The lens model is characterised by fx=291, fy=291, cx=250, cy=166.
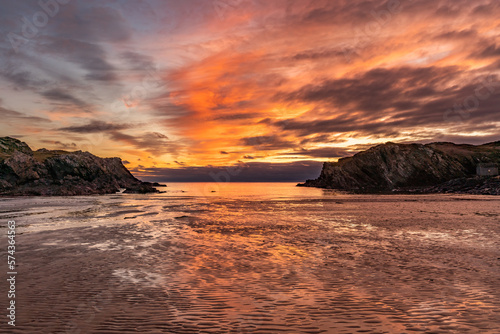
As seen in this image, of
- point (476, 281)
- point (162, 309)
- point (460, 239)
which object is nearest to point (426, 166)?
point (460, 239)

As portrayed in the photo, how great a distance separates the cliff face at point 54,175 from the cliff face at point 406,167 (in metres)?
102

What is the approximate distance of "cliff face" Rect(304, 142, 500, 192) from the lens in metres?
137

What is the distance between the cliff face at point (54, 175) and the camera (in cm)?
8912

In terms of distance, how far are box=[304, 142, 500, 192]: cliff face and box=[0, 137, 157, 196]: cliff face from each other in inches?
3997

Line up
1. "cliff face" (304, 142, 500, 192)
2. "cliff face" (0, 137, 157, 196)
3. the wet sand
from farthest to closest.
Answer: "cliff face" (304, 142, 500, 192) < "cliff face" (0, 137, 157, 196) < the wet sand

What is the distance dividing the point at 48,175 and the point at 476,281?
11631 centimetres

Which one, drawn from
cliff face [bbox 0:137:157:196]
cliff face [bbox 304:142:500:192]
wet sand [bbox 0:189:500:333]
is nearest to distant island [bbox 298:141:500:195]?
cliff face [bbox 304:142:500:192]

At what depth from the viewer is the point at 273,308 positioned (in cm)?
922

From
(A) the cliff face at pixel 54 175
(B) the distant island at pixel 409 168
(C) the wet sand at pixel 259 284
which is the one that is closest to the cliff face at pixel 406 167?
(B) the distant island at pixel 409 168

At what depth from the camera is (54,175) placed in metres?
100

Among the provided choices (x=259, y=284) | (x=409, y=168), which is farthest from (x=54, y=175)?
(x=409, y=168)

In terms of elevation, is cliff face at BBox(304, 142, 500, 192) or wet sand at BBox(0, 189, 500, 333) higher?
cliff face at BBox(304, 142, 500, 192)

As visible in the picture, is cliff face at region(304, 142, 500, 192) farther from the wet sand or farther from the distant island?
the wet sand

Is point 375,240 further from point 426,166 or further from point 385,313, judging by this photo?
point 426,166
